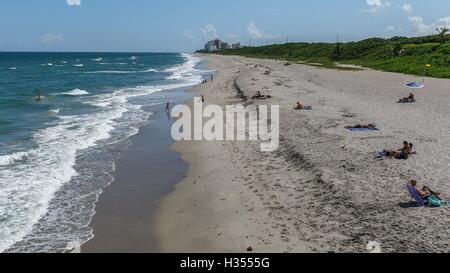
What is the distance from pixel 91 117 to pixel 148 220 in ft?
64.3

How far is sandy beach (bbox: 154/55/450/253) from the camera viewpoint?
10.8 meters

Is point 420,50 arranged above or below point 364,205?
above

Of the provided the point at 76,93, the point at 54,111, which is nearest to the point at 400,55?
the point at 76,93

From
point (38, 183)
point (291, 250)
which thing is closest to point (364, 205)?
point (291, 250)

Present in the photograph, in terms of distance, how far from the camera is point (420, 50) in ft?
220

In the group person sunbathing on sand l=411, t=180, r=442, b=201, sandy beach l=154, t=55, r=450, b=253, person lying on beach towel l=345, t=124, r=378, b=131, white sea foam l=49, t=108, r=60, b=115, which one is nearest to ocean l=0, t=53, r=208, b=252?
white sea foam l=49, t=108, r=60, b=115

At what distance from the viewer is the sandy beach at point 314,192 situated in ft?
35.3

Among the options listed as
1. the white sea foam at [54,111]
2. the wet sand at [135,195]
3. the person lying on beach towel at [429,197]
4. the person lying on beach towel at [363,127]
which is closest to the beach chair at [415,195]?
the person lying on beach towel at [429,197]

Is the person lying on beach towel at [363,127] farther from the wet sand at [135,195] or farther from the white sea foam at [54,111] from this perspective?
the white sea foam at [54,111]

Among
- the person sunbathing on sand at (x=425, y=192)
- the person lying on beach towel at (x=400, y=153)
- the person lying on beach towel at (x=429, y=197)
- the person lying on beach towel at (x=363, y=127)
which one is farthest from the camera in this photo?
the person lying on beach towel at (x=363, y=127)

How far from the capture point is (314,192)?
13.7 meters

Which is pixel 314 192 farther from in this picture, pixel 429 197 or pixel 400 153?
pixel 400 153

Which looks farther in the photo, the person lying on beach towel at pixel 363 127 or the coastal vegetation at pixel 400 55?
the coastal vegetation at pixel 400 55

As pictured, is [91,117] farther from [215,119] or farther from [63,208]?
[63,208]
